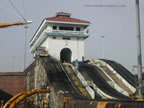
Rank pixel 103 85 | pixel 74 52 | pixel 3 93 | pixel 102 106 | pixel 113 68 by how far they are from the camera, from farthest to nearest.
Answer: pixel 74 52, pixel 3 93, pixel 113 68, pixel 103 85, pixel 102 106

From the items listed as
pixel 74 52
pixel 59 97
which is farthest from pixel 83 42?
pixel 59 97

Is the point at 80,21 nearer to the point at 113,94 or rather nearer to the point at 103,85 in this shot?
the point at 103,85

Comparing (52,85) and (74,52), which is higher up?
(74,52)

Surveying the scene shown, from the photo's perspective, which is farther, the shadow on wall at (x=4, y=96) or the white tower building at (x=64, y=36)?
the white tower building at (x=64, y=36)

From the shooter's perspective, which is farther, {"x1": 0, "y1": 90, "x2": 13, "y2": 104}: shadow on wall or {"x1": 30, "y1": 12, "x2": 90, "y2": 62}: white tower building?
{"x1": 30, "y1": 12, "x2": 90, "y2": 62}: white tower building

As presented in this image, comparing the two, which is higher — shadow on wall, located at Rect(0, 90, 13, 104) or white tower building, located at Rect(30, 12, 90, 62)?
white tower building, located at Rect(30, 12, 90, 62)

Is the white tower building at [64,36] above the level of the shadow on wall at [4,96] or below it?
above

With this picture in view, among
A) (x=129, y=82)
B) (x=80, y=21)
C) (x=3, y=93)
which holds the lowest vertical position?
(x=3, y=93)

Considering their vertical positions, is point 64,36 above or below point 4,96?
above

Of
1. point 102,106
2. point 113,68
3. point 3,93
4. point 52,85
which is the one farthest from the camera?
point 3,93

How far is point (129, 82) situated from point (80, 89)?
9.89 meters

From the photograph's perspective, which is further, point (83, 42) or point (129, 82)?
point (83, 42)

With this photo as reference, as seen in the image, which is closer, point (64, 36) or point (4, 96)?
point (4, 96)

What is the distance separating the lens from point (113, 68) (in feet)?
138
